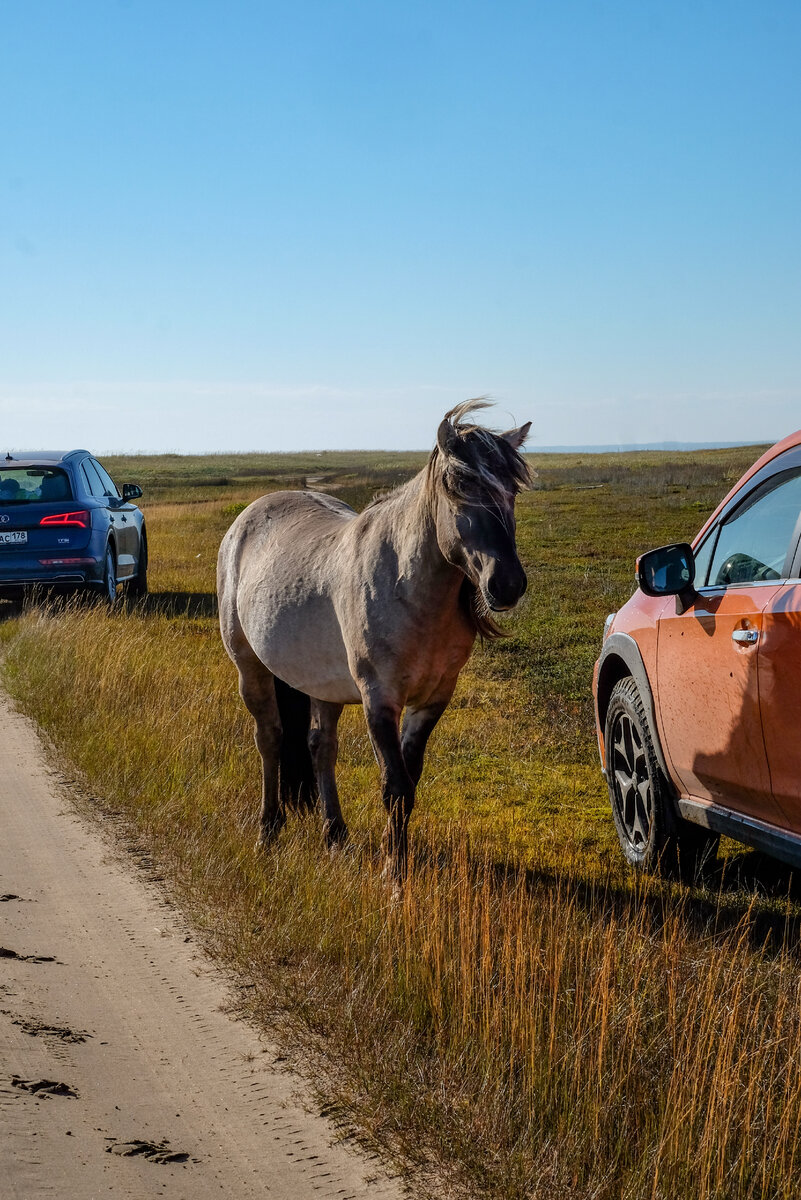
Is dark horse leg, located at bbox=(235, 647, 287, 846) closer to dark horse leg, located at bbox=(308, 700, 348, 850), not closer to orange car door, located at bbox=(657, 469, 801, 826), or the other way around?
dark horse leg, located at bbox=(308, 700, 348, 850)

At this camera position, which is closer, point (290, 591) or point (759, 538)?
point (759, 538)

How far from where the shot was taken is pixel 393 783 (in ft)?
17.2

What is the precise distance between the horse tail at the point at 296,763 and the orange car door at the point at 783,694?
9.97 ft

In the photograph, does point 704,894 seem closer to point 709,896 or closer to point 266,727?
point 709,896

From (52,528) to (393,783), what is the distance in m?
9.64

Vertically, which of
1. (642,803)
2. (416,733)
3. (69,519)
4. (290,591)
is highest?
(69,519)

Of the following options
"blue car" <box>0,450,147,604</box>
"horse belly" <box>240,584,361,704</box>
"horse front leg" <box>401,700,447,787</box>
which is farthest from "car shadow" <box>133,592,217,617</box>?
"horse front leg" <box>401,700,447,787</box>

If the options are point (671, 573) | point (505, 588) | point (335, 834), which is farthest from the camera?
point (335, 834)

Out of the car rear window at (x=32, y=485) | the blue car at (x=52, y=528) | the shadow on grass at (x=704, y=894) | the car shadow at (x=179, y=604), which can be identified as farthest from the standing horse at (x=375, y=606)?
the car shadow at (x=179, y=604)

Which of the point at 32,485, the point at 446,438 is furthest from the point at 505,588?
the point at 32,485

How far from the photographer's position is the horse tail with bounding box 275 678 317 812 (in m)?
6.48

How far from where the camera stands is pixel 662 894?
5.25 m

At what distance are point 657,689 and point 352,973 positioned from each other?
77.8 inches

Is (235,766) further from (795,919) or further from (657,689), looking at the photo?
(795,919)
